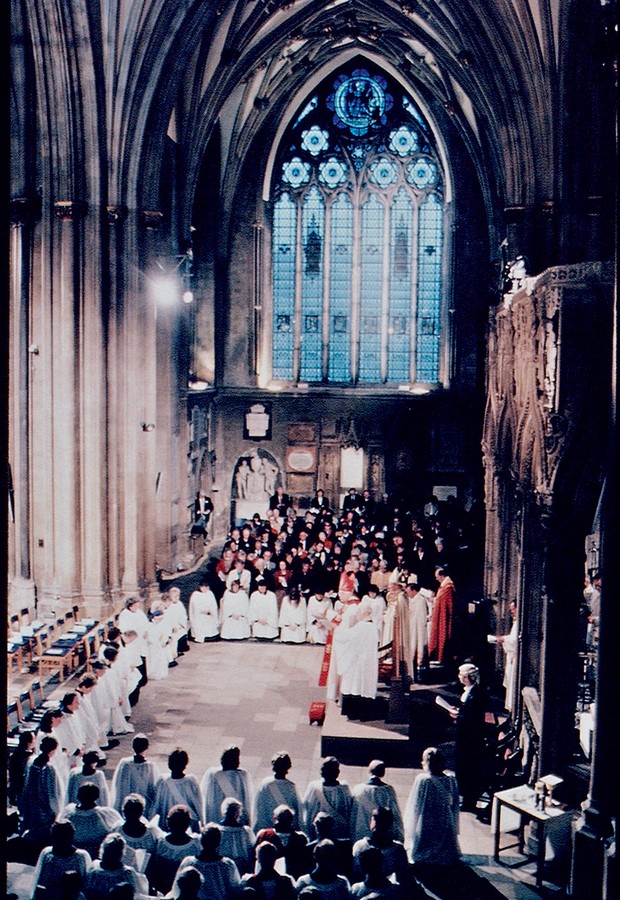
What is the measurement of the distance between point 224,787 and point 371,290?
2086 cm

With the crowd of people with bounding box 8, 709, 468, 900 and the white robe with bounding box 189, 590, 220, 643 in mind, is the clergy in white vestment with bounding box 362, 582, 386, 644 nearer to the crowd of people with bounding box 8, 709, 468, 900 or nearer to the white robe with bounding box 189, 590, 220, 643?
the white robe with bounding box 189, 590, 220, 643

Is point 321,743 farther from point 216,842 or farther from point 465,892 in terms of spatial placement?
point 216,842

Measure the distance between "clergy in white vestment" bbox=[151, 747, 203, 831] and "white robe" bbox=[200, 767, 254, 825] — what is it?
14 centimetres

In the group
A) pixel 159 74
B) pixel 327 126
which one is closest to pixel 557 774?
pixel 159 74

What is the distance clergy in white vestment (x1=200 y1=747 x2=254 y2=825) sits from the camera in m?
8.86

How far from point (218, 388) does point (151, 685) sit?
44.9 feet

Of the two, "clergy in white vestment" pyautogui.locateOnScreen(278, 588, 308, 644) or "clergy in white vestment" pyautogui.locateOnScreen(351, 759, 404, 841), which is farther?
"clergy in white vestment" pyautogui.locateOnScreen(278, 588, 308, 644)

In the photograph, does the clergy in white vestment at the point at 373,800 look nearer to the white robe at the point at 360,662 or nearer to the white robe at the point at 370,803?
the white robe at the point at 370,803

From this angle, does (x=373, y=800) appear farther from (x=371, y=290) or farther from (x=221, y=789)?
(x=371, y=290)

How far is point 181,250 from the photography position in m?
23.2

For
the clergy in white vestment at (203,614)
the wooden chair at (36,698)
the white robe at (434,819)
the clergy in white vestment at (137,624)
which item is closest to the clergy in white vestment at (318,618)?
the clergy in white vestment at (203,614)

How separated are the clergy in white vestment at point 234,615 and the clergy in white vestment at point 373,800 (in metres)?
8.58

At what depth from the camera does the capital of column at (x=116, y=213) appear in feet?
56.4

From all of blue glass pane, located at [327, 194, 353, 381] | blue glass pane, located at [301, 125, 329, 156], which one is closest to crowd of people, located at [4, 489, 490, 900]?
blue glass pane, located at [327, 194, 353, 381]
